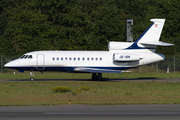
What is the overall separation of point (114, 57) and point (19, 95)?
14138mm

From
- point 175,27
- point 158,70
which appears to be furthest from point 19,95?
point 175,27

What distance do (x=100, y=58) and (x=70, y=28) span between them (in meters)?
33.9

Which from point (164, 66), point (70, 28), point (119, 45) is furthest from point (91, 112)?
point (70, 28)

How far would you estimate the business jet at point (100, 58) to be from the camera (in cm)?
3294

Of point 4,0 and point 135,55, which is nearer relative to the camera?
point 135,55

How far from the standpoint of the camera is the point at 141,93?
895 inches

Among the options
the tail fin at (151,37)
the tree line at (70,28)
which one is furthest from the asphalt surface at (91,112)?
the tree line at (70,28)

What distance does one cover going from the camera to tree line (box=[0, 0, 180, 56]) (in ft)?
193

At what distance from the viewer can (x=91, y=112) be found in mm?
14992

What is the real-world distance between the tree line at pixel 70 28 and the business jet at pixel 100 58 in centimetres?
1992

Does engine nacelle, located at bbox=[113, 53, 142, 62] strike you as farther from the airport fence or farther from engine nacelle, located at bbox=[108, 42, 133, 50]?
the airport fence

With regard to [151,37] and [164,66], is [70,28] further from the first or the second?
[151,37]

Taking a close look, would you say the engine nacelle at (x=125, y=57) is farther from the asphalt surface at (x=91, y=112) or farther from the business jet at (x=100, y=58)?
the asphalt surface at (x=91, y=112)

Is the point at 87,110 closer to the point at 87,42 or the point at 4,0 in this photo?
the point at 87,42
